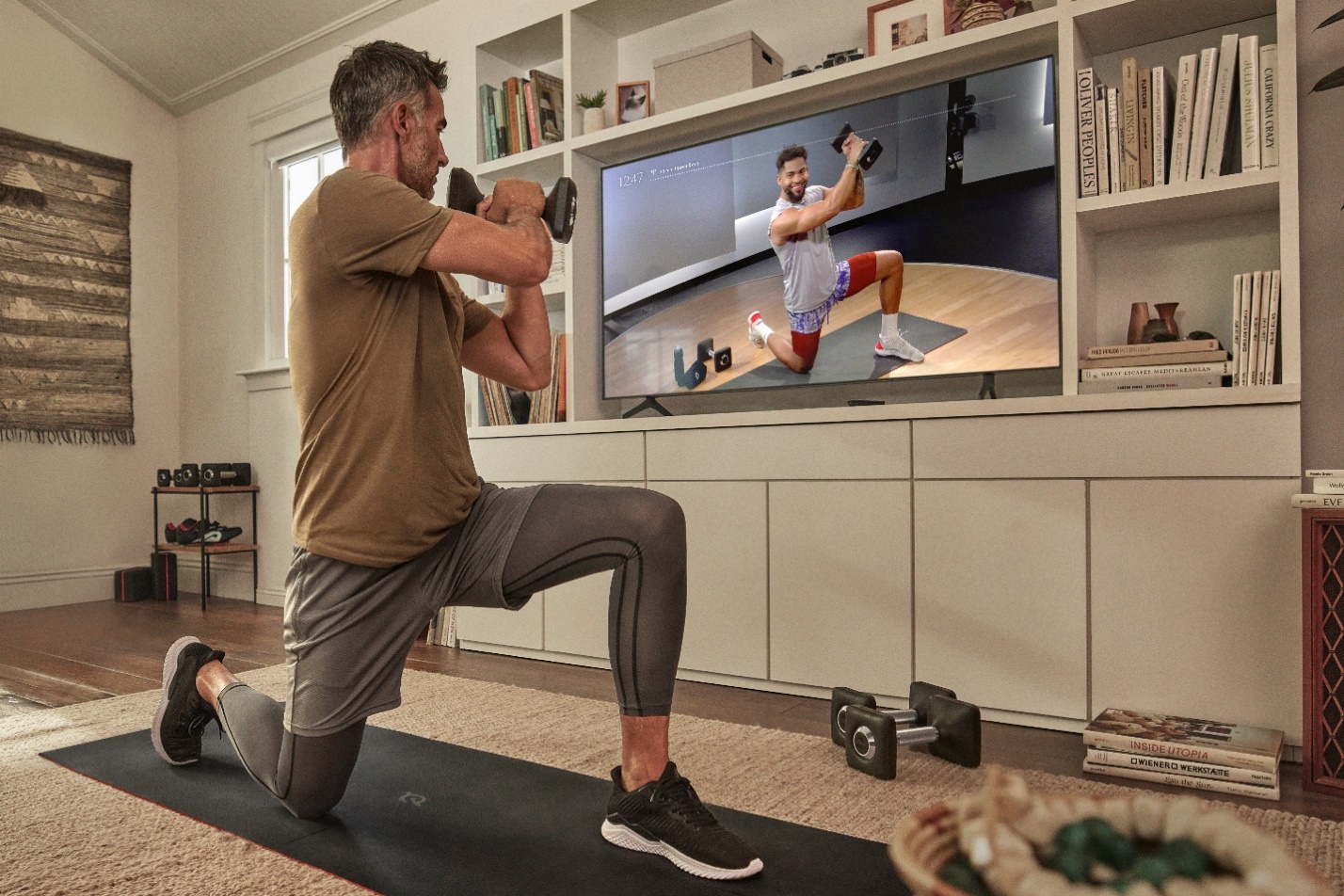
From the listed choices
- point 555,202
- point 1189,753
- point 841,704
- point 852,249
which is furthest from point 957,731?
point 852,249

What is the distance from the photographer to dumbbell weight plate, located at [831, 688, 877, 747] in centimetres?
187

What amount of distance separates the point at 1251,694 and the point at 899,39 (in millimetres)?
1779

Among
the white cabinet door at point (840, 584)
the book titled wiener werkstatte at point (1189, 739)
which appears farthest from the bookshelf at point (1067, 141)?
the book titled wiener werkstatte at point (1189, 739)

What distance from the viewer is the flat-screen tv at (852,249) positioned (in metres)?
2.26

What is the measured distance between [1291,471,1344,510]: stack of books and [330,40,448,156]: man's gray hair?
5.60 ft

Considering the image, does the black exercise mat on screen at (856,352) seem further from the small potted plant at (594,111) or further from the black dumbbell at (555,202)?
the black dumbbell at (555,202)

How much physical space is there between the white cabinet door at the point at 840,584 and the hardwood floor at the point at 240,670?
0.41 ft

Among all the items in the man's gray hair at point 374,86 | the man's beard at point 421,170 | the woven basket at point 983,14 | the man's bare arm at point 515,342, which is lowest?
the man's bare arm at point 515,342

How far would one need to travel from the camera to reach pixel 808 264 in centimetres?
262

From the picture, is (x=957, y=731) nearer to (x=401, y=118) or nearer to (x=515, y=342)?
(x=515, y=342)

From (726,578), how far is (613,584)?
1179mm

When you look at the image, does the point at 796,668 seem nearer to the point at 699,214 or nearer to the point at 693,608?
the point at 693,608

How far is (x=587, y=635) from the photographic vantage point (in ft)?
9.32

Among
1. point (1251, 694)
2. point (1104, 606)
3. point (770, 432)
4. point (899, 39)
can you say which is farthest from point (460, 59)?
point (1251, 694)
